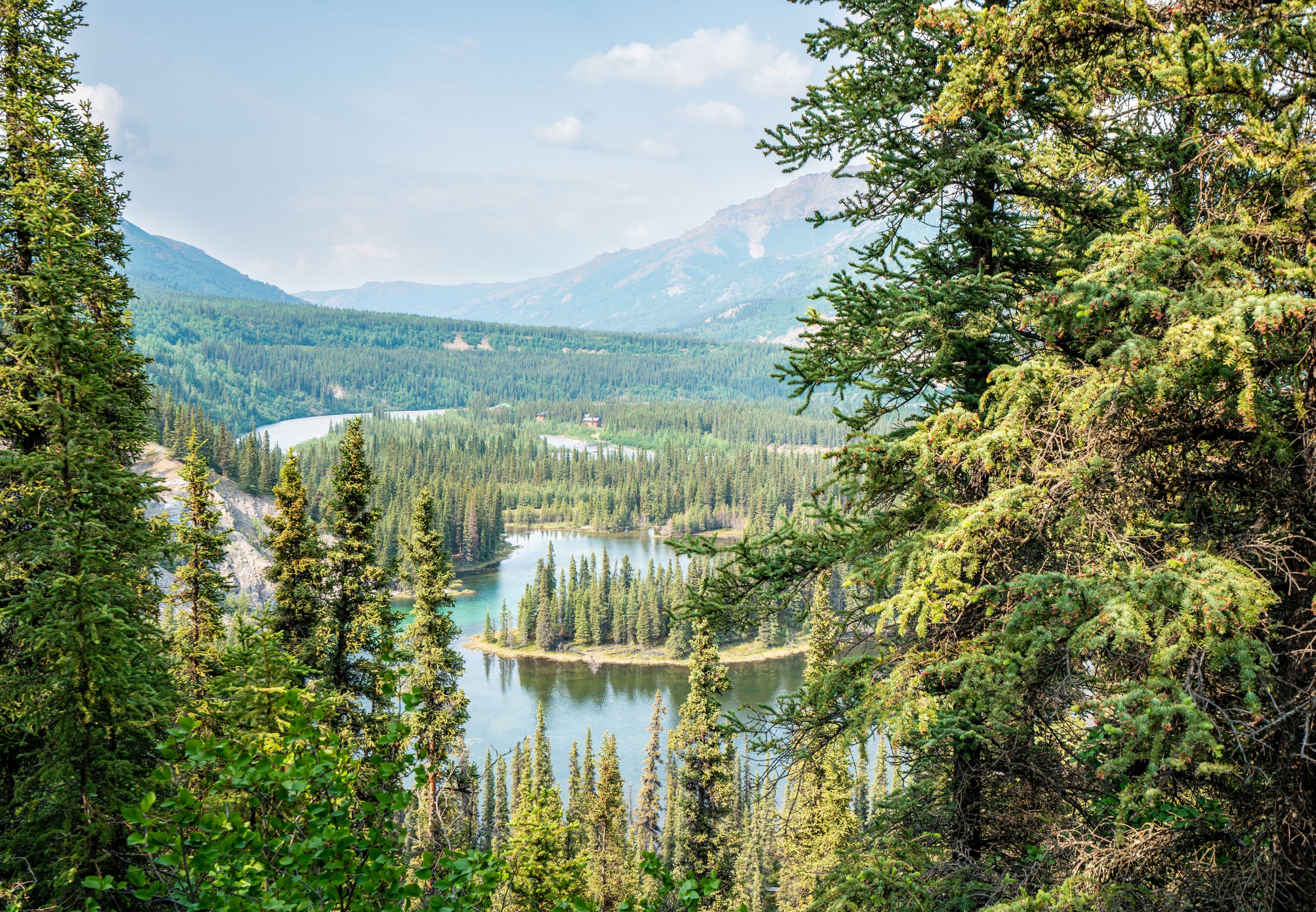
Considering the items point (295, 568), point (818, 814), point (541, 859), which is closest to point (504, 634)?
point (818, 814)

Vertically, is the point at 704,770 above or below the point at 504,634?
above

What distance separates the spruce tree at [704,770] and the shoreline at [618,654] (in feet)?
174

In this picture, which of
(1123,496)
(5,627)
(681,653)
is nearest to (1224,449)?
(1123,496)

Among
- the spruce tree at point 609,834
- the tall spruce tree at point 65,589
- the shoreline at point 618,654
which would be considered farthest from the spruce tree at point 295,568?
the shoreline at point 618,654

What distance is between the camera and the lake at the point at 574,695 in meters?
58.2

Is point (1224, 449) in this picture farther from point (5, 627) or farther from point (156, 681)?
point (5, 627)

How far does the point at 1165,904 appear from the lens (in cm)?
507

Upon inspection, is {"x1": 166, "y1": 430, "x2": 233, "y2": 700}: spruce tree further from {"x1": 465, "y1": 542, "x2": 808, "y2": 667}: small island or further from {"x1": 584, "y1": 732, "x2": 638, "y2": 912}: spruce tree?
{"x1": 465, "y1": 542, "x2": 808, "y2": 667}: small island

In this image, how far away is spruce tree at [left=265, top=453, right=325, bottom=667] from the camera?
1623 centimetres

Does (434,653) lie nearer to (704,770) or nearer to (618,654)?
(704,770)

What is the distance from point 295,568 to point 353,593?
1293mm

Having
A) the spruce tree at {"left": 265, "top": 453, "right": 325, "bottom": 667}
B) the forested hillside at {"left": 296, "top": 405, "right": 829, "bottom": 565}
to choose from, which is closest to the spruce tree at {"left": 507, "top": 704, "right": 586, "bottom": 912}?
the spruce tree at {"left": 265, "top": 453, "right": 325, "bottom": 667}

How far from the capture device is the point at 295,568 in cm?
1639

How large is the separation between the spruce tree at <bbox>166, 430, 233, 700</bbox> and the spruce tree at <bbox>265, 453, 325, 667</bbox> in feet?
3.63
